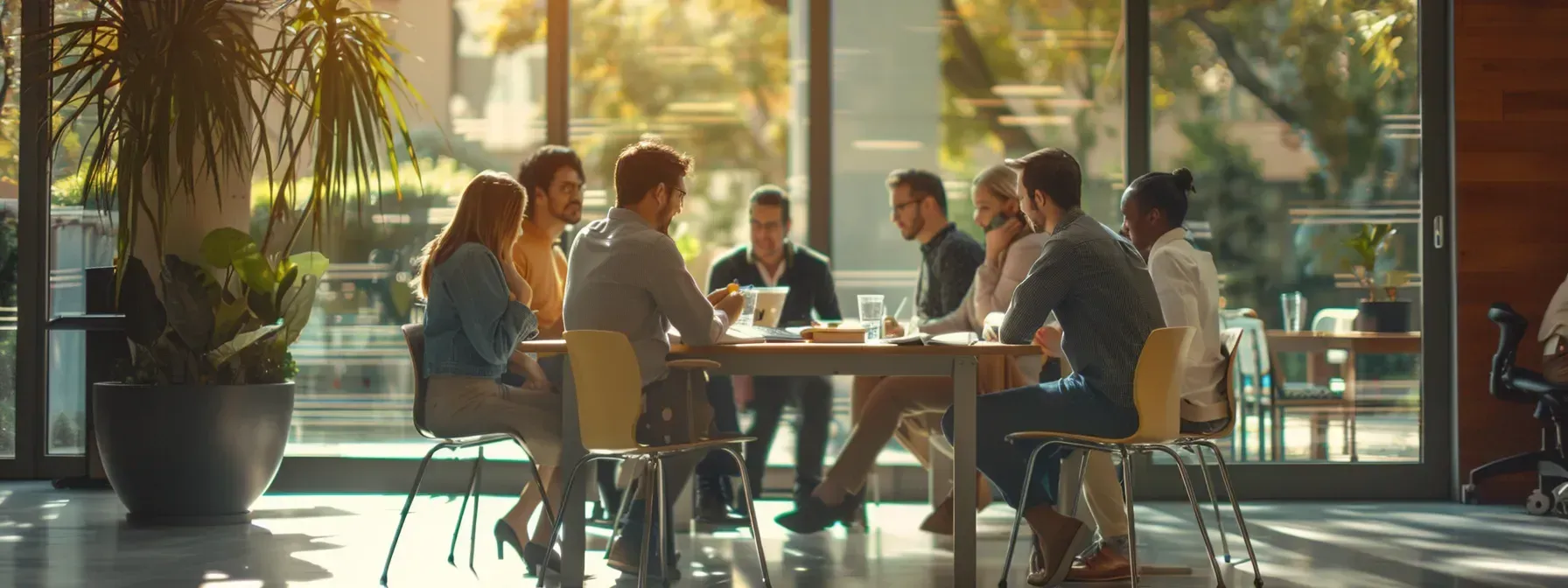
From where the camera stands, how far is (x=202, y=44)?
215 inches

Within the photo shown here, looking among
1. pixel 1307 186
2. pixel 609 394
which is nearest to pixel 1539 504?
pixel 1307 186

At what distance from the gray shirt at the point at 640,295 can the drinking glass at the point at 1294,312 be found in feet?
10.9

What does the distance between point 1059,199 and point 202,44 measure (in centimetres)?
323

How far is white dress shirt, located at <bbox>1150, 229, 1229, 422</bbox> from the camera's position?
433 cm

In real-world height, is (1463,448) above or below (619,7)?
below

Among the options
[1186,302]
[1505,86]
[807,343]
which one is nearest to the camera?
[807,343]

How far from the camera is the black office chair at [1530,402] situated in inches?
235

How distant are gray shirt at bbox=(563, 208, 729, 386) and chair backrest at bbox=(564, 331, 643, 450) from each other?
0.88ft

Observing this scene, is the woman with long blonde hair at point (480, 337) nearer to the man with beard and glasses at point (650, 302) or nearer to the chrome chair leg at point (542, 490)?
the chrome chair leg at point (542, 490)

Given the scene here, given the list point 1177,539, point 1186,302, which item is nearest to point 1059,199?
point 1186,302

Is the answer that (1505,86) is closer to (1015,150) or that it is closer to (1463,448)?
(1463,448)

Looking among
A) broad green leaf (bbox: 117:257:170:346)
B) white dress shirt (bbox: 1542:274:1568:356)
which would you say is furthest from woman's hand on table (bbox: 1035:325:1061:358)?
broad green leaf (bbox: 117:257:170:346)

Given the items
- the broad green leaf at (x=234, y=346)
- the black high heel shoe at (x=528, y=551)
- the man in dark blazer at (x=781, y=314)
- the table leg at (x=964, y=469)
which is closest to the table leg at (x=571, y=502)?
the black high heel shoe at (x=528, y=551)

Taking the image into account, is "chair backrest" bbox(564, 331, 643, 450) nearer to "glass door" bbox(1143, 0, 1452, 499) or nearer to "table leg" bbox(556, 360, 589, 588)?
"table leg" bbox(556, 360, 589, 588)
